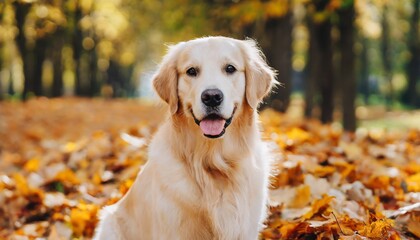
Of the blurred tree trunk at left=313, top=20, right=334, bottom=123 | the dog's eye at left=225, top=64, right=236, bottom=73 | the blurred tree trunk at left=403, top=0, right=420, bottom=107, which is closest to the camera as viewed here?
the dog's eye at left=225, top=64, right=236, bottom=73

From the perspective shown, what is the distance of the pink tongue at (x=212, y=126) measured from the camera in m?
3.52

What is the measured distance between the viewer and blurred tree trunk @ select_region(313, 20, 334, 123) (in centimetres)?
Answer: 1318

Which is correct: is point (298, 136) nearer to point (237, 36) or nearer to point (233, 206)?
point (233, 206)

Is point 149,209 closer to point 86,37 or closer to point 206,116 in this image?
point 206,116

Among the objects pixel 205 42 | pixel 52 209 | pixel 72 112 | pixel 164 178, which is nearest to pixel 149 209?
pixel 164 178

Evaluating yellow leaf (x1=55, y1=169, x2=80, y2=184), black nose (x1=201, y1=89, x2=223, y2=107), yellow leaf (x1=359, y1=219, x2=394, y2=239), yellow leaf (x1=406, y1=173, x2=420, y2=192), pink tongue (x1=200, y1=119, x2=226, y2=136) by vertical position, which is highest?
black nose (x1=201, y1=89, x2=223, y2=107)

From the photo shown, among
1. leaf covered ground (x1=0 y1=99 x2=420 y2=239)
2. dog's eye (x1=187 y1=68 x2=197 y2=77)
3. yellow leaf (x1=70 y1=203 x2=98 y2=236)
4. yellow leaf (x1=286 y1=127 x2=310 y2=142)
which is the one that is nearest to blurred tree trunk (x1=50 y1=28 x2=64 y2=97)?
leaf covered ground (x1=0 y1=99 x2=420 y2=239)

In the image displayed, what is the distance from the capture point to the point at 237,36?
20375 millimetres

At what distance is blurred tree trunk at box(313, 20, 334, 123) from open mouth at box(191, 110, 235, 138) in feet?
32.6

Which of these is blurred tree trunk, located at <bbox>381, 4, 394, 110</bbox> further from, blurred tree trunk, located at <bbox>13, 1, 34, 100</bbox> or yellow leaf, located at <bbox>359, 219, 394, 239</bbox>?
yellow leaf, located at <bbox>359, 219, 394, 239</bbox>

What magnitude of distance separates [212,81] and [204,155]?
0.51 metres

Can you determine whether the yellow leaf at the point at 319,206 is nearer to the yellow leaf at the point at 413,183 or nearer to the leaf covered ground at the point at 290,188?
the leaf covered ground at the point at 290,188

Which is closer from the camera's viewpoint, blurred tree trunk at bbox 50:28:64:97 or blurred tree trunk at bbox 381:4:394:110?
blurred tree trunk at bbox 50:28:64:97

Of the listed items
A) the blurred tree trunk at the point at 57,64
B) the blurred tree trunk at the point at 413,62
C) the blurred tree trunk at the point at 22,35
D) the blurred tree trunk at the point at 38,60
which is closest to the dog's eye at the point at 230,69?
the blurred tree trunk at the point at 22,35
